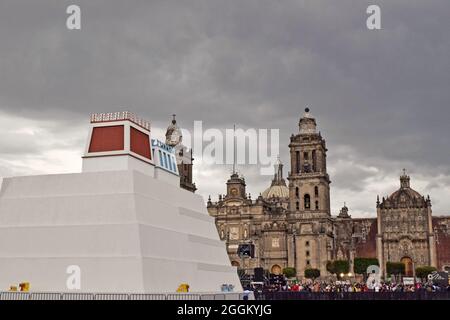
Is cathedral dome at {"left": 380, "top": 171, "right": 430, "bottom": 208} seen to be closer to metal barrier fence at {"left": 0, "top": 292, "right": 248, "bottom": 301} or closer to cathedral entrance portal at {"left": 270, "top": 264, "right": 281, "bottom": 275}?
cathedral entrance portal at {"left": 270, "top": 264, "right": 281, "bottom": 275}

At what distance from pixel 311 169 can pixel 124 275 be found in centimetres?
7334

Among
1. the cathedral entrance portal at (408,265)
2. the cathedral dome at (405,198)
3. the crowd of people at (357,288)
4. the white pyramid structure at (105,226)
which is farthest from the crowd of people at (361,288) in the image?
the cathedral dome at (405,198)

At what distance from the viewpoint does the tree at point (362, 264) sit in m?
101

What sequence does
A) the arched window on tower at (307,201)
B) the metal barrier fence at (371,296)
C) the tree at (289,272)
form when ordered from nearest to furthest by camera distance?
the metal barrier fence at (371,296), the tree at (289,272), the arched window on tower at (307,201)

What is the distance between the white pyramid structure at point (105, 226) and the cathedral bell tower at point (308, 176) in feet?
200

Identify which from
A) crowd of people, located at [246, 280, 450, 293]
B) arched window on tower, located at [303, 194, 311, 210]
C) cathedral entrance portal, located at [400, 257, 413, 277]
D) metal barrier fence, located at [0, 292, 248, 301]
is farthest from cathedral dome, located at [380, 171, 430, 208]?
metal barrier fence, located at [0, 292, 248, 301]

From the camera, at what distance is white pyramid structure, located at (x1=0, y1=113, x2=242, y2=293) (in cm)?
4066

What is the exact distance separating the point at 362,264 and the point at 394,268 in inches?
206

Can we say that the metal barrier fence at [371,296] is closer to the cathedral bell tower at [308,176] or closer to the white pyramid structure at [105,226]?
the white pyramid structure at [105,226]
